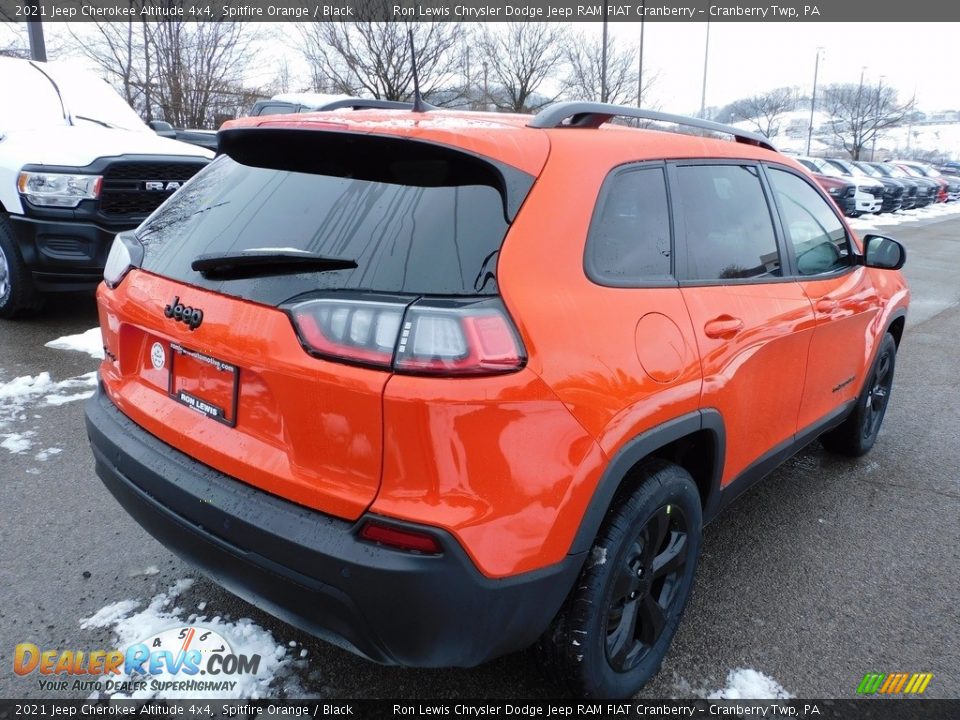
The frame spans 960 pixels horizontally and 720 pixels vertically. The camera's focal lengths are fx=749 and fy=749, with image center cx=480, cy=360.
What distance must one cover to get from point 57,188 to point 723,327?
5378 millimetres

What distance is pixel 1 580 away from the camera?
2.81m

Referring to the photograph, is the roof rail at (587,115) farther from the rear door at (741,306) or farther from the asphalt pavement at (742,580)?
the asphalt pavement at (742,580)

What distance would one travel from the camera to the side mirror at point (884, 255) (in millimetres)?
3647

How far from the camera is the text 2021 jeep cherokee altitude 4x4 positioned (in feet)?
5.75

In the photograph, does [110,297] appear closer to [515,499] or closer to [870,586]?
[515,499]

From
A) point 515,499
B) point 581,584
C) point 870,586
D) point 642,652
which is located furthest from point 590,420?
point 870,586

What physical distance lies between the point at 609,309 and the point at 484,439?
562mm

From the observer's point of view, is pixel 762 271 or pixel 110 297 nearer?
pixel 110 297

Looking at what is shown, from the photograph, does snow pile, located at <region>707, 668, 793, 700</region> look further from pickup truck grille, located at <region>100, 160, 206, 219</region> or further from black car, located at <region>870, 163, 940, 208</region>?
black car, located at <region>870, 163, 940, 208</region>

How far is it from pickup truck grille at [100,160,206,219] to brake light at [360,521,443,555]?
517cm

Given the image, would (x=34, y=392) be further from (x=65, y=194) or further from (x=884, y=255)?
(x=884, y=255)

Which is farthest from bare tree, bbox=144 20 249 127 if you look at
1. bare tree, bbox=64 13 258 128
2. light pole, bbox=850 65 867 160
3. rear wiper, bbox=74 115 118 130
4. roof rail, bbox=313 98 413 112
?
light pole, bbox=850 65 867 160

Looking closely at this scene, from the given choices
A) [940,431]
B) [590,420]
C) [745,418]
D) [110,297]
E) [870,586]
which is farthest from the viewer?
[940,431]

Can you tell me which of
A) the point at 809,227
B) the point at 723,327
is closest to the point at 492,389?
the point at 723,327
